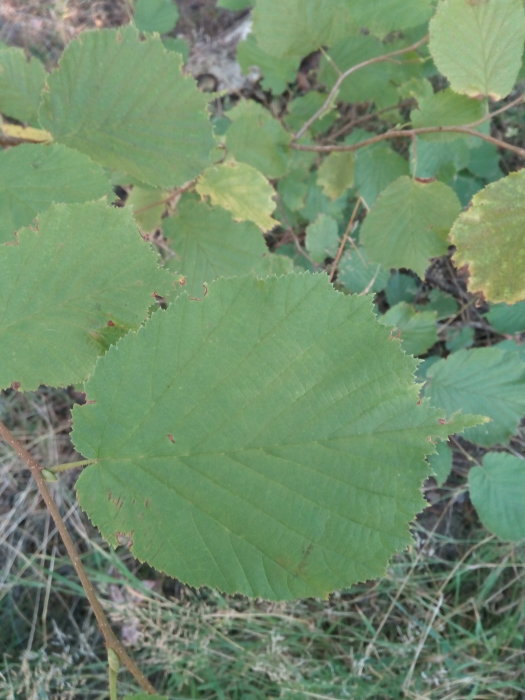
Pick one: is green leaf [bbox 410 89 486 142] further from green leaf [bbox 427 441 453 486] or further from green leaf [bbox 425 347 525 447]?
green leaf [bbox 427 441 453 486]

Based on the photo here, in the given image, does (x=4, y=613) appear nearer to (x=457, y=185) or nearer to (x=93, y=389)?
(x=93, y=389)

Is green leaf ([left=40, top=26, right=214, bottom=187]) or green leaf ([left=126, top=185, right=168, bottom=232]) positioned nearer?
green leaf ([left=40, top=26, right=214, bottom=187])

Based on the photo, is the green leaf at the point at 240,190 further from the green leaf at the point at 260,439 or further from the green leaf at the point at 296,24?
the green leaf at the point at 260,439

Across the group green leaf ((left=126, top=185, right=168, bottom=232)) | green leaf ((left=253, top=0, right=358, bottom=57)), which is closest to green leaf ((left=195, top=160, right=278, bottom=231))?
green leaf ((left=126, top=185, right=168, bottom=232))

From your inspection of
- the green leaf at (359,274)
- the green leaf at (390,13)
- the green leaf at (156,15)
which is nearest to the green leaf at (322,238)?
A: the green leaf at (359,274)

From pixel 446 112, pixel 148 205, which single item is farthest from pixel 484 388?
pixel 148 205

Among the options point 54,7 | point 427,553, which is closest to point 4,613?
point 427,553

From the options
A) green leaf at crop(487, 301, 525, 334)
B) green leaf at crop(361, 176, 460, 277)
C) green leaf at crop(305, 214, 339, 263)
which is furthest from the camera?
green leaf at crop(305, 214, 339, 263)
